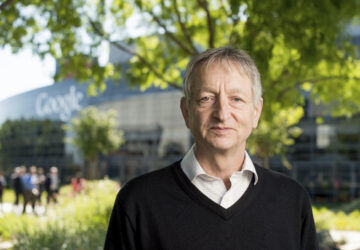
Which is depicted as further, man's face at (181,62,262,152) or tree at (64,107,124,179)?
tree at (64,107,124,179)

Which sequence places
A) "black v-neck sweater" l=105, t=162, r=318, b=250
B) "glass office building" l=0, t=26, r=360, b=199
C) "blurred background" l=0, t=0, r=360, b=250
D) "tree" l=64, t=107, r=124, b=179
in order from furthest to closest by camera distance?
"tree" l=64, t=107, r=124, b=179 < "glass office building" l=0, t=26, r=360, b=199 < "blurred background" l=0, t=0, r=360, b=250 < "black v-neck sweater" l=105, t=162, r=318, b=250

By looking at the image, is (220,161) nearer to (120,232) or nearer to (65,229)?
(120,232)

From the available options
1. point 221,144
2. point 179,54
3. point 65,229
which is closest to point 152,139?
point 179,54

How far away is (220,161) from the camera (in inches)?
73.1

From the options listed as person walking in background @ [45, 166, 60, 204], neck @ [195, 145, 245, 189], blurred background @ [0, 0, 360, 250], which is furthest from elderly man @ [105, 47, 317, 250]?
person walking in background @ [45, 166, 60, 204]

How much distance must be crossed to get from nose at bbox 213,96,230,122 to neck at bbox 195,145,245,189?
0.53 feet

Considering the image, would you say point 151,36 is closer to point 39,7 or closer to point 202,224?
point 39,7

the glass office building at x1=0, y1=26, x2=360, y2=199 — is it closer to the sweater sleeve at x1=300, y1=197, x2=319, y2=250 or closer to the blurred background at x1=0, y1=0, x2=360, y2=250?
the blurred background at x1=0, y1=0, x2=360, y2=250

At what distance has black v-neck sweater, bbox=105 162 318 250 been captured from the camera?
1.74 meters

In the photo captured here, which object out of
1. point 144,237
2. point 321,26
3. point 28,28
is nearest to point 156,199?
point 144,237

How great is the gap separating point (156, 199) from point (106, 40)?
289 inches

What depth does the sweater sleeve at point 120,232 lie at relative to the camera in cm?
179

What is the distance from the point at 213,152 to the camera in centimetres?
184

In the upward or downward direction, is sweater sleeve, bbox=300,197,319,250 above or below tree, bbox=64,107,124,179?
above
